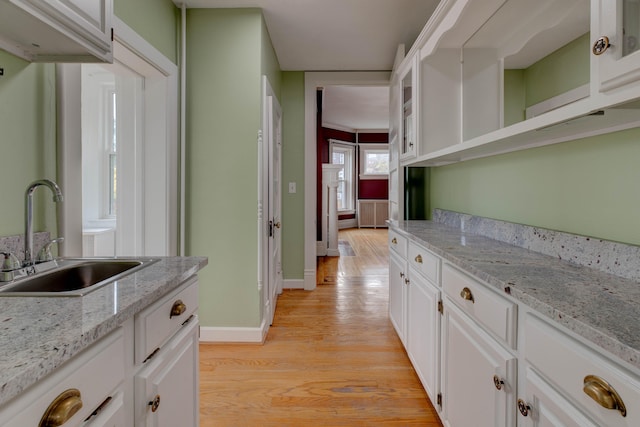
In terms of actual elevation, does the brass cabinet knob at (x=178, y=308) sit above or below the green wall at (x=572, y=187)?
below

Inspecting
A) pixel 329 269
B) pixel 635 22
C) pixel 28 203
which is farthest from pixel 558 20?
pixel 329 269

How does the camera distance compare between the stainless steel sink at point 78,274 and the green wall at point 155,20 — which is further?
the green wall at point 155,20

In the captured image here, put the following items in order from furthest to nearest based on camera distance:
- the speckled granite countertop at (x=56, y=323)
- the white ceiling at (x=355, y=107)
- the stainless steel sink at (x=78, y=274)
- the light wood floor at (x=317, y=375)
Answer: the white ceiling at (x=355, y=107), the light wood floor at (x=317, y=375), the stainless steel sink at (x=78, y=274), the speckled granite countertop at (x=56, y=323)

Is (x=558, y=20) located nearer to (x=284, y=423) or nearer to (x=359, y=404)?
(x=359, y=404)

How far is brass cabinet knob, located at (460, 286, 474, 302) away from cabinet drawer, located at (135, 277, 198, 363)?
39.6 inches

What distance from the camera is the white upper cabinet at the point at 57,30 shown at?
865 millimetres

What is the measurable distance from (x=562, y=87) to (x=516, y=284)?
701mm

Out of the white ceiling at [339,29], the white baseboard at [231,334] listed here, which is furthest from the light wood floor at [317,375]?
the white ceiling at [339,29]

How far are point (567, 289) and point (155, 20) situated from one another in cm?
250

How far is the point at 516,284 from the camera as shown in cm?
89

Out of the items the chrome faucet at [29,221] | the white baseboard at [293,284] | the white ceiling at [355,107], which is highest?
the white ceiling at [355,107]

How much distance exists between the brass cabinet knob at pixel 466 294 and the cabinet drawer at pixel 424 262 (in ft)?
0.95

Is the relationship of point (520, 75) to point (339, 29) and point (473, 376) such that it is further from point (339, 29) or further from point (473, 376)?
point (339, 29)

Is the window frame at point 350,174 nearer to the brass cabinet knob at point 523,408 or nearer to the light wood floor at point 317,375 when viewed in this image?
the light wood floor at point 317,375
